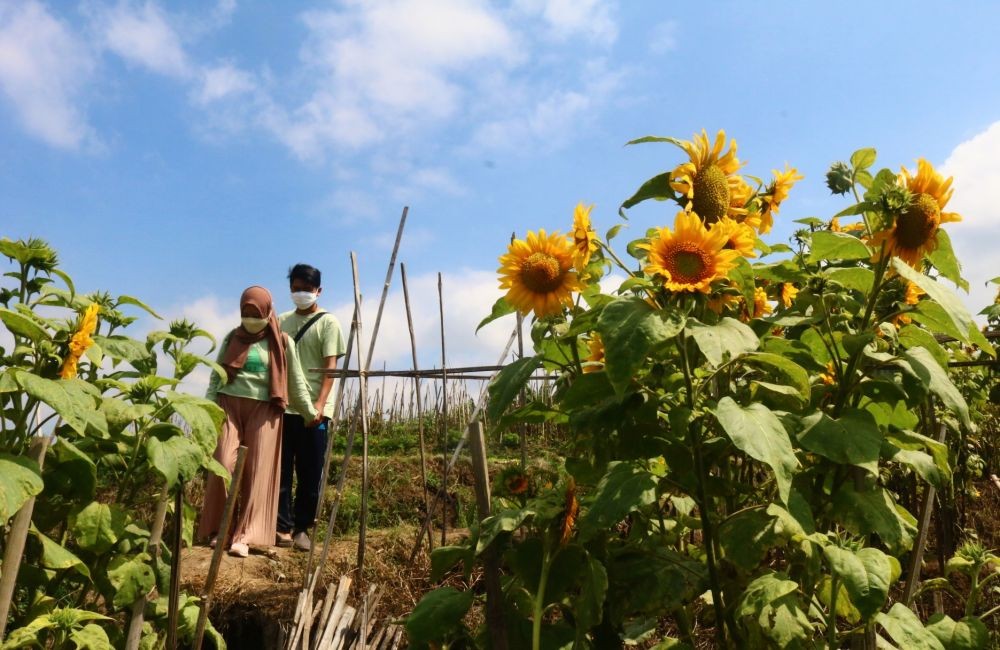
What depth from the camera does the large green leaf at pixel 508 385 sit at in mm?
1787

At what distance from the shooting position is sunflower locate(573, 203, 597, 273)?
5.92 ft

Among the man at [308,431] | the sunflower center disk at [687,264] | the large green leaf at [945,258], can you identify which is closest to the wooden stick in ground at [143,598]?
the sunflower center disk at [687,264]

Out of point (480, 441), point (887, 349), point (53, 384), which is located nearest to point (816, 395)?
point (887, 349)

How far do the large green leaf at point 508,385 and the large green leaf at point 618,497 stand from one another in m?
0.31

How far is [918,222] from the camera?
1.67 m

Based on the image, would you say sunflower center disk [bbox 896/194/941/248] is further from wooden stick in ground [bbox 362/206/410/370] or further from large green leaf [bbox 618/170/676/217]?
wooden stick in ground [bbox 362/206/410/370]

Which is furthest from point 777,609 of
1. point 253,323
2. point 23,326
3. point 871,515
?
point 253,323

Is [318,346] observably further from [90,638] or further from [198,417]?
[90,638]

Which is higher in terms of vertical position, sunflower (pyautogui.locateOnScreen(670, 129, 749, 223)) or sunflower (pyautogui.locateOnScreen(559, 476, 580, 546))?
sunflower (pyautogui.locateOnScreen(670, 129, 749, 223))

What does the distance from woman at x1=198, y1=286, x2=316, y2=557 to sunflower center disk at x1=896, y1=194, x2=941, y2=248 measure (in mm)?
4221

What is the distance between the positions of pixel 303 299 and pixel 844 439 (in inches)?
191

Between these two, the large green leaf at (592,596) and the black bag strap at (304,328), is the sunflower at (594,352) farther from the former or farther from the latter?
the black bag strap at (304,328)

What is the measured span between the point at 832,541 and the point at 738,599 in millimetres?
220

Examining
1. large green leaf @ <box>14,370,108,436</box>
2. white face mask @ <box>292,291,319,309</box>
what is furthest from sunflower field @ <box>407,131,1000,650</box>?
white face mask @ <box>292,291,319,309</box>
